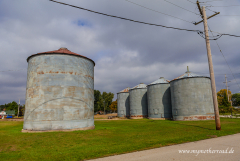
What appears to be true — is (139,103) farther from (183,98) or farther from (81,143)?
(81,143)

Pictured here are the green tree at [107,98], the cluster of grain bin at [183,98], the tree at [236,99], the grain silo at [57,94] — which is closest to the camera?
the grain silo at [57,94]

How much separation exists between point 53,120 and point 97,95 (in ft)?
249

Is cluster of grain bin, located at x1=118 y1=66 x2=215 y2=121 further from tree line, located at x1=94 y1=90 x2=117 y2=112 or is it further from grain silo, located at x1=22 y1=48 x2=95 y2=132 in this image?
tree line, located at x1=94 y1=90 x2=117 y2=112

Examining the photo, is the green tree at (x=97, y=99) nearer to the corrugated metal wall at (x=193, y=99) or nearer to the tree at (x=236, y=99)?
the corrugated metal wall at (x=193, y=99)

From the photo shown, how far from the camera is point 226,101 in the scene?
3562cm

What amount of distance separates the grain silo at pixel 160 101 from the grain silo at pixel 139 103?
5.00 m

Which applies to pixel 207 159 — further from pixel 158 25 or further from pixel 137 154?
pixel 158 25

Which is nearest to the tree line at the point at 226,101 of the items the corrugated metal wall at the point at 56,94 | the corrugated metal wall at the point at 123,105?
the corrugated metal wall at the point at 123,105

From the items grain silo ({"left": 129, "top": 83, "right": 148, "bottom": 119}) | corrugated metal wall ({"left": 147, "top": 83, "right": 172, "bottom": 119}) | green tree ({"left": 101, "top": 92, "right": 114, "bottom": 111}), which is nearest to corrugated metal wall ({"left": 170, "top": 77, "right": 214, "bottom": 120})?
corrugated metal wall ({"left": 147, "top": 83, "right": 172, "bottom": 119})

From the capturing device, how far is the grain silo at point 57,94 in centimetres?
1619

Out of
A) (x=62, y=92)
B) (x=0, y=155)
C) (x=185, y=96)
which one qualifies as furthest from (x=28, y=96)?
(x=185, y=96)

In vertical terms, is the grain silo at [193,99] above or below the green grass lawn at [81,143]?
above

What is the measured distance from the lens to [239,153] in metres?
7.09

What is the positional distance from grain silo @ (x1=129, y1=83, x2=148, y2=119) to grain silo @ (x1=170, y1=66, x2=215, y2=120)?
41.6 feet
